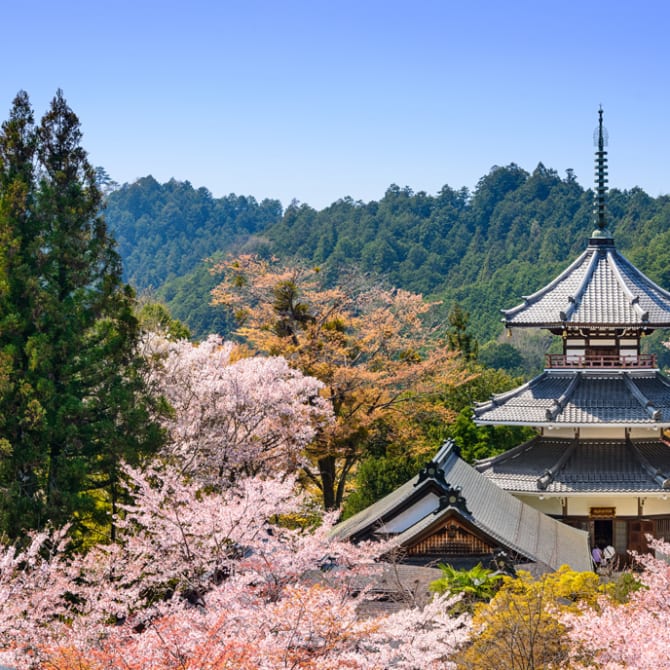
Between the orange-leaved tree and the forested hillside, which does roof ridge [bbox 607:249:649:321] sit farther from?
the forested hillside

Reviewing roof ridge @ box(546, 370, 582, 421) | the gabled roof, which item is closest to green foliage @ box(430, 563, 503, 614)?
the gabled roof

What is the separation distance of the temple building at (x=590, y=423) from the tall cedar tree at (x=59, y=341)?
4.84m

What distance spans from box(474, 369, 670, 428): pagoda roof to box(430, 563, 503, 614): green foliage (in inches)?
346

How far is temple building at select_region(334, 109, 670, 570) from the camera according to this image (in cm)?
2262

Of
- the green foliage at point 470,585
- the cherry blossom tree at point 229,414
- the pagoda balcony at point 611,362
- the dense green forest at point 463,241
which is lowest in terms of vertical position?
the green foliage at point 470,585

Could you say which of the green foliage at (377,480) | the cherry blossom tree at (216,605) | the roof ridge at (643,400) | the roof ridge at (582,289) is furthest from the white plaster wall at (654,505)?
the cherry blossom tree at (216,605)

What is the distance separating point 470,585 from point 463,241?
79.8 metres

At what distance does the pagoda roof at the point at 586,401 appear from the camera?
23.3 m

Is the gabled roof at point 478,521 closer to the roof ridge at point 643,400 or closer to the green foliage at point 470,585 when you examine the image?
the green foliage at point 470,585

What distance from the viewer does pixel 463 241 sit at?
93.1 metres

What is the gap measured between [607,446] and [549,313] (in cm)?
332

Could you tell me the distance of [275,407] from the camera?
2353 centimetres

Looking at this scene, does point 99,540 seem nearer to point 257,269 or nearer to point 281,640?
point 281,640

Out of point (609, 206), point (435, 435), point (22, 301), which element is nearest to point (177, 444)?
point (22, 301)
